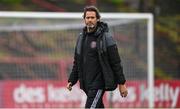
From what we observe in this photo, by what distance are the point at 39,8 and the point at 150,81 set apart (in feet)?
11.6

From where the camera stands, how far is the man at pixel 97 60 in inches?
328

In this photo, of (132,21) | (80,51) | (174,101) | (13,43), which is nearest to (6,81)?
(13,43)

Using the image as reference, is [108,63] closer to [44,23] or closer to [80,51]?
[80,51]

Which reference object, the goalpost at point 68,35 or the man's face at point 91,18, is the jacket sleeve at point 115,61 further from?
the goalpost at point 68,35

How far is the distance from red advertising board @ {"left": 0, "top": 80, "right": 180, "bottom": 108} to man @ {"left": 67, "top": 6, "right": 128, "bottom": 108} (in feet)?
17.5

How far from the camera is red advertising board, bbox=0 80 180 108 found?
13867 millimetres

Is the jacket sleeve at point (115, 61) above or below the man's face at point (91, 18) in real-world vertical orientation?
below

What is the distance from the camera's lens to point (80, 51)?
8.49 m

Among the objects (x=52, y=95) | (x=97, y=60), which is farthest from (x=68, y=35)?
(x=97, y=60)

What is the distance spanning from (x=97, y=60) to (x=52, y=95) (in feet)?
19.2

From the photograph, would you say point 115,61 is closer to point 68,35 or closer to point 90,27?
point 90,27

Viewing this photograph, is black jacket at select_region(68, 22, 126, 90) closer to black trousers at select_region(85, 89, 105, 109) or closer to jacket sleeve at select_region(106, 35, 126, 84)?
jacket sleeve at select_region(106, 35, 126, 84)

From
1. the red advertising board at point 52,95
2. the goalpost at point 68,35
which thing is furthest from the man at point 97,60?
the red advertising board at point 52,95

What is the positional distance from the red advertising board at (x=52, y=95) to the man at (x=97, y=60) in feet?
17.5
